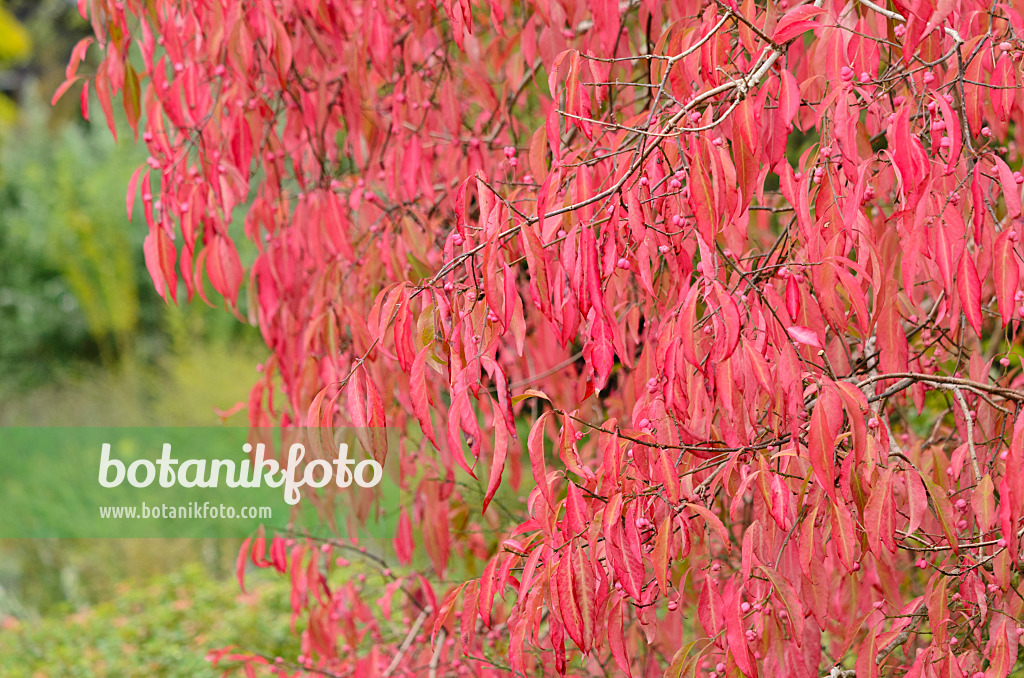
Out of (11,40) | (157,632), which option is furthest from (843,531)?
(11,40)

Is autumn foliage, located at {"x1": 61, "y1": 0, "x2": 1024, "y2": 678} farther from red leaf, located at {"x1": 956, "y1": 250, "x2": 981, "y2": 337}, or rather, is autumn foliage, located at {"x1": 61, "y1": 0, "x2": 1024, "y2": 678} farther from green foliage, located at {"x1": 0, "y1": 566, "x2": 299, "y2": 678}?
green foliage, located at {"x1": 0, "y1": 566, "x2": 299, "y2": 678}

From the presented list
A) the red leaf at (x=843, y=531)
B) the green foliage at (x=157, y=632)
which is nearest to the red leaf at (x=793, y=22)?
the red leaf at (x=843, y=531)

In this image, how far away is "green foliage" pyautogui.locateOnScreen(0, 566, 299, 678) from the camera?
3252 mm

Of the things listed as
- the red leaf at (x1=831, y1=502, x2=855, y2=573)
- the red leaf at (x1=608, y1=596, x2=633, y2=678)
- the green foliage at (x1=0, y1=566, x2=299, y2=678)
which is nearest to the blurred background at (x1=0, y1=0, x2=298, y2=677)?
the green foliage at (x1=0, y1=566, x2=299, y2=678)

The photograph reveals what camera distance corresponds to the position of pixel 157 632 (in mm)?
3529

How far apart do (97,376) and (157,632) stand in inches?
128

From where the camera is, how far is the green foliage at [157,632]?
3252 millimetres

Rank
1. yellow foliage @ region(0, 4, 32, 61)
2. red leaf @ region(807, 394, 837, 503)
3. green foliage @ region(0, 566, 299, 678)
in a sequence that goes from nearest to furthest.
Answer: red leaf @ region(807, 394, 837, 503)
green foliage @ region(0, 566, 299, 678)
yellow foliage @ region(0, 4, 32, 61)

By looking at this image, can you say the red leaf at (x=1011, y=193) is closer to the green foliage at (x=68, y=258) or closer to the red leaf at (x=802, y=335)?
the red leaf at (x=802, y=335)

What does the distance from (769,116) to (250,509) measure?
8.31ft

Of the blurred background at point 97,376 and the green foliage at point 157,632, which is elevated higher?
the blurred background at point 97,376

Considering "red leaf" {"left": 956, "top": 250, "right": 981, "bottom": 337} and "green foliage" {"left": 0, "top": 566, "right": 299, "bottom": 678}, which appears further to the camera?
"green foliage" {"left": 0, "top": 566, "right": 299, "bottom": 678}

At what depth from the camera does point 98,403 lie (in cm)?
556

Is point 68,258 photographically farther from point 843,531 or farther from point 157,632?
point 843,531
